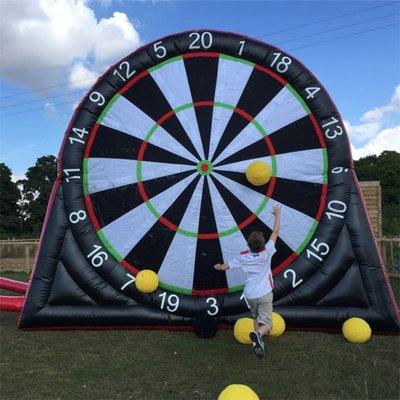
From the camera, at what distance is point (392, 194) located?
30.6 metres

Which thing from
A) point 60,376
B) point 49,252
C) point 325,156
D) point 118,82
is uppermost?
point 118,82

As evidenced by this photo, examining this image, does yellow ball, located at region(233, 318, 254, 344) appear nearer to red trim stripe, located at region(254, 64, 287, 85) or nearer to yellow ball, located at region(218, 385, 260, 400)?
yellow ball, located at region(218, 385, 260, 400)

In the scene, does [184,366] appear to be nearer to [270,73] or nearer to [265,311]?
[265,311]

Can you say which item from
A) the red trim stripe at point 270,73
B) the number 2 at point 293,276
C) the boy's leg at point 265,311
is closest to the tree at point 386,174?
the red trim stripe at point 270,73

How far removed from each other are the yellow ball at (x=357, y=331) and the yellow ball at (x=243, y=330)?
979mm

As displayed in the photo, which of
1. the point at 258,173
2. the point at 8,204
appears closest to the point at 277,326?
the point at 258,173

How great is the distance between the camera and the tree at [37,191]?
37.5 m

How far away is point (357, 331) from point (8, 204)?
38.0 metres

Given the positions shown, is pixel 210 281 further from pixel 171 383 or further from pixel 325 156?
pixel 325 156

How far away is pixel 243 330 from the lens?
169 inches

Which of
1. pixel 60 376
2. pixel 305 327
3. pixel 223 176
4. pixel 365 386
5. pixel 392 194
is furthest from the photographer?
pixel 392 194

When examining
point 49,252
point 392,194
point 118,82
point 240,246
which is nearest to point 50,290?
point 49,252

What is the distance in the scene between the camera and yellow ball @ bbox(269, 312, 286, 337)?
14.1ft

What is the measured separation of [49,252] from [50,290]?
42 centimetres
